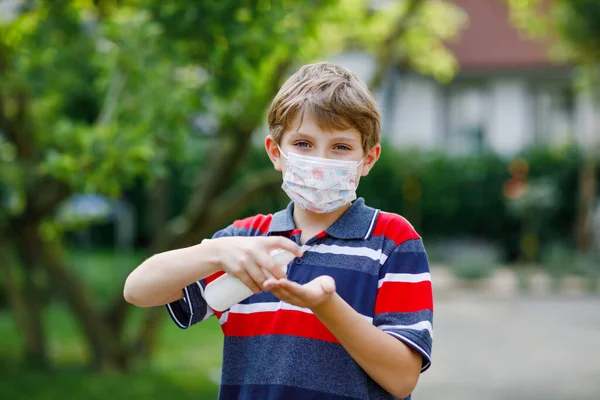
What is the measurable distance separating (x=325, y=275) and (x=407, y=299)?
18 centimetres

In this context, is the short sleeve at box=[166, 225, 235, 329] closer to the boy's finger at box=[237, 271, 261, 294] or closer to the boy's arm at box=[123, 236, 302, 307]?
the boy's arm at box=[123, 236, 302, 307]

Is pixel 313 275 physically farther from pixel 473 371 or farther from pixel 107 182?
pixel 473 371

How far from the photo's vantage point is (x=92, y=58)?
20.3 ft

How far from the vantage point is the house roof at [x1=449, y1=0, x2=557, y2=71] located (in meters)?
22.5

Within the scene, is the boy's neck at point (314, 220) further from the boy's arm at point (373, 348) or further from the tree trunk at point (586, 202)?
the tree trunk at point (586, 202)

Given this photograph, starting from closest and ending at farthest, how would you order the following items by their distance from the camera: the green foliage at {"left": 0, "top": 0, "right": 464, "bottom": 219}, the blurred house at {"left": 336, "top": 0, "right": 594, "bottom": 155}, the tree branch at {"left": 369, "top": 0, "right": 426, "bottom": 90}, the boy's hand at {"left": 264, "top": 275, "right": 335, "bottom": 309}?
the boy's hand at {"left": 264, "top": 275, "right": 335, "bottom": 309}
the green foliage at {"left": 0, "top": 0, "right": 464, "bottom": 219}
the tree branch at {"left": 369, "top": 0, "right": 426, "bottom": 90}
the blurred house at {"left": 336, "top": 0, "right": 594, "bottom": 155}

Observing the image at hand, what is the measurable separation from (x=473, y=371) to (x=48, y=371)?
4293mm

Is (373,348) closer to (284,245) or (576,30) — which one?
(284,245)

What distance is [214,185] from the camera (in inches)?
311

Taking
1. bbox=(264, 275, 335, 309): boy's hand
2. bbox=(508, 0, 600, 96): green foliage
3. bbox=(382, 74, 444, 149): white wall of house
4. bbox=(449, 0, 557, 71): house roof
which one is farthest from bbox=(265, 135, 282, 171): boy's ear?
bbox=(382, 74, 444, 149): white wall of house

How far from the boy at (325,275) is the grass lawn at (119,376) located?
5814 millimetres

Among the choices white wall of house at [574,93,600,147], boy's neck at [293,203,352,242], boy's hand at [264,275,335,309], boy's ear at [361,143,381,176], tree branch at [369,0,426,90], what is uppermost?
boy's ear at [361,143,381,176]

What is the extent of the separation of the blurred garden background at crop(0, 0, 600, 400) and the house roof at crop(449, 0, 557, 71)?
1004 millimetres

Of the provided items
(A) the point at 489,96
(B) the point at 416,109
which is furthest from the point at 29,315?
(A) the point at 489,96
